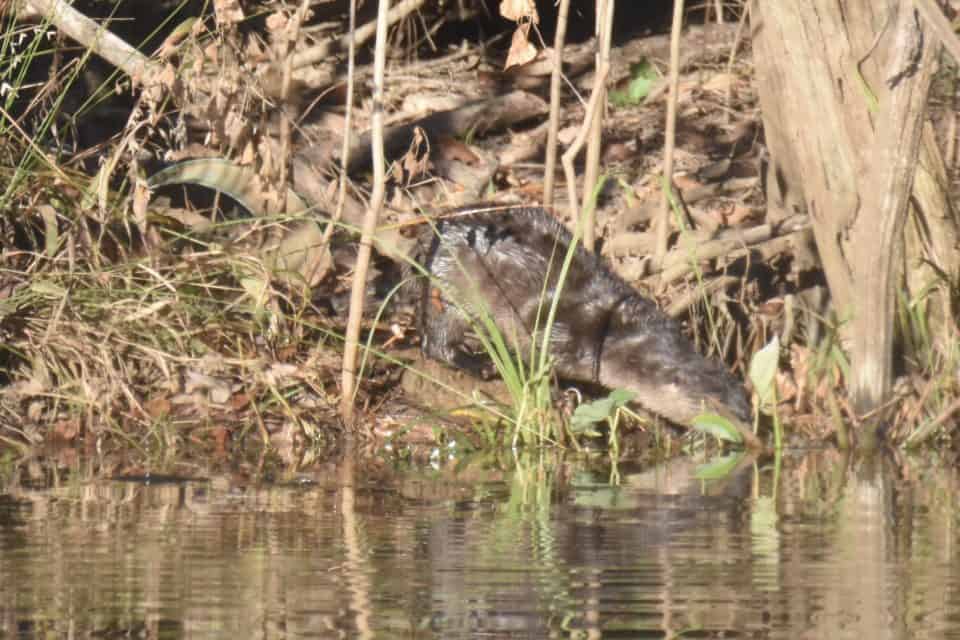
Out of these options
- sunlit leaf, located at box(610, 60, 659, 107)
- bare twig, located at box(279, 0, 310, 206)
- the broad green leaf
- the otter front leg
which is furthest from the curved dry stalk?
sunlit leaf, located at box(610, 60, 659, 107)

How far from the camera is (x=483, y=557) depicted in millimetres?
3635

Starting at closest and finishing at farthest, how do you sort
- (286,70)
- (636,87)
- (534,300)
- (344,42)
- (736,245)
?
(286,70) < (534,300) < (736,245) < (344,42) < (636,87)

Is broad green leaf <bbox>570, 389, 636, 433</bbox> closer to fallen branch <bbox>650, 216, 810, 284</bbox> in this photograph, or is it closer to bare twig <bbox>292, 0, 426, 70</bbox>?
fallen branch <bbox>650, 216, 810, 284</bbox>

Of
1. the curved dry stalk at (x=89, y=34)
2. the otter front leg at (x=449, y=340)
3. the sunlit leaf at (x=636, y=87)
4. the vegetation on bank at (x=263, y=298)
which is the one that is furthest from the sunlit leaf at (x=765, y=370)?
the sunlit leaf at (x=636, y=87)

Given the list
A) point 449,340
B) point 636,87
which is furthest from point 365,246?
point 636,87

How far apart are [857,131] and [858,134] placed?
13 mm

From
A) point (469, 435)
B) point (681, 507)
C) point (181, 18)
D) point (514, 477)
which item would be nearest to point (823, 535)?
point (681, 507)

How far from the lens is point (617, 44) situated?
31.5 ft

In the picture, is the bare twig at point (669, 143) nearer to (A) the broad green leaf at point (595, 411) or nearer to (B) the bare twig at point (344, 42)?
(A) the broad green leaf at point (595, 411)

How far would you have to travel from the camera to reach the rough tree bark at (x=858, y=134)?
5.49 metres

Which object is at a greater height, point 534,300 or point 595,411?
point 534,300

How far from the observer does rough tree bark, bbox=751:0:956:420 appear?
18.0ft

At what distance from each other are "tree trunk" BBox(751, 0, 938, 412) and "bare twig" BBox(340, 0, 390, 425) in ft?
4.42

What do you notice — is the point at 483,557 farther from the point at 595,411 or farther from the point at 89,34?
the point at 89,34
